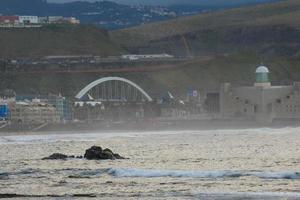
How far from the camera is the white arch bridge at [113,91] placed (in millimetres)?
154125

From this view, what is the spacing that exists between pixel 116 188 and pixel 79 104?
106 meters

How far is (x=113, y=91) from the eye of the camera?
161m

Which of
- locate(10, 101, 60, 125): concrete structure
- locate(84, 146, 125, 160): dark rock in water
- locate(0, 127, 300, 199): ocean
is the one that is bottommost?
locate(0, 127, 300, 199): ocean

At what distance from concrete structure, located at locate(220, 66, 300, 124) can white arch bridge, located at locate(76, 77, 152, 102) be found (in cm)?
2560

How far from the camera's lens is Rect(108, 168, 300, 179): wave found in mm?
39812

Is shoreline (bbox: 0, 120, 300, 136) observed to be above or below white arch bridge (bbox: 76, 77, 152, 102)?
below

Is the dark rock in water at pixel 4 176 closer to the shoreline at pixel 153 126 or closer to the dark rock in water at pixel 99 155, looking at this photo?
the dark rock in water at pixel 99 155

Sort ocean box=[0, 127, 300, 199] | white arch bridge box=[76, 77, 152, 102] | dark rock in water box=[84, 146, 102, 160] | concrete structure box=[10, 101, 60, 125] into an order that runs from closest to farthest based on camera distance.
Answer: ocean box=[0, 127, 300, 199], dark rock in water box=[84, 146, 102, 160], concrete structure box=[10, 101, 60, 125], white arch bridge box=[76, 77, 152, 102]

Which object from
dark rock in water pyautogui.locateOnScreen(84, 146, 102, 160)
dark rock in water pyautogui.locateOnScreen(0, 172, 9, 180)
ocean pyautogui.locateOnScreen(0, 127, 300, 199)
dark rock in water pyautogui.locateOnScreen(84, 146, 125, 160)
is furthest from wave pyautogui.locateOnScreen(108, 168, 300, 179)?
dark rock in water pyautogui.locateOnScreen(84, 146, 102, 160)

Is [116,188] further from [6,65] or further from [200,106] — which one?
[6,65]

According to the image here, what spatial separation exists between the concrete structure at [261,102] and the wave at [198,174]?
76.3 meters

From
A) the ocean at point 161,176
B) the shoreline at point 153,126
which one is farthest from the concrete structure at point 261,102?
the ocean at point 161,176

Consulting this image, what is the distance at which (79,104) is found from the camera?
14350 centimetres

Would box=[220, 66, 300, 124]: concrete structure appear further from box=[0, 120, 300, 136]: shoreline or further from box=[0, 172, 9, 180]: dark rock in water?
box=[0, 172, 9, 180]: dark rock in water
